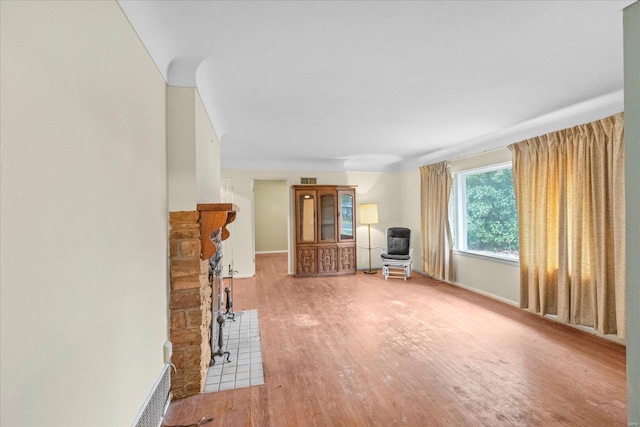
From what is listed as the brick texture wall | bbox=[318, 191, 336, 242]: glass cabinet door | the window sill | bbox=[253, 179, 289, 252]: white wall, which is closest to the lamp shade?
bbox=[318, 191, 336, 242]: glass cabinet door

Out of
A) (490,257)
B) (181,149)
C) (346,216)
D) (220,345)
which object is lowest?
(220,345)

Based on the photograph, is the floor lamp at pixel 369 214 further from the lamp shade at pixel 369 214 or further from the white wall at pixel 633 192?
the white wall at pixel 633 192

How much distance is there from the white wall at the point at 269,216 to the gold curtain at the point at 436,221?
4.52 metres

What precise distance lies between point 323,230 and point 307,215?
1.44ft

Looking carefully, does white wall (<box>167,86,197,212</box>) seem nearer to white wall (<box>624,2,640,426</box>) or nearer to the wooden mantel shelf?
the wooden mantel shelf

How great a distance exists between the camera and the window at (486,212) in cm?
409

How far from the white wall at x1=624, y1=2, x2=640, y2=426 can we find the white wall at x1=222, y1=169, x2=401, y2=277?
210 inches

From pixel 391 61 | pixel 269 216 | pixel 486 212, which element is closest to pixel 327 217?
pixel 486 212

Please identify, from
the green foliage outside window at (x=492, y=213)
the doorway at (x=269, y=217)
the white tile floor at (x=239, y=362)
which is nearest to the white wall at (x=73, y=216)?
the white tile floor at (x=239, y=362)

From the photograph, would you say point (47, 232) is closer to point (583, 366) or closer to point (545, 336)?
point (583, 366)

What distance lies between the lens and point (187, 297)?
6.45 ft

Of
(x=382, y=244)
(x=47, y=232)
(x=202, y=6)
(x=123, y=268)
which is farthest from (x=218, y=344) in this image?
(x=382, y=244)

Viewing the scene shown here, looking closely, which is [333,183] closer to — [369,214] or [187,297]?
[369,214]

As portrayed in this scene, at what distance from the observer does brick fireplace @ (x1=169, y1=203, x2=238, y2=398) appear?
1.95 meters
